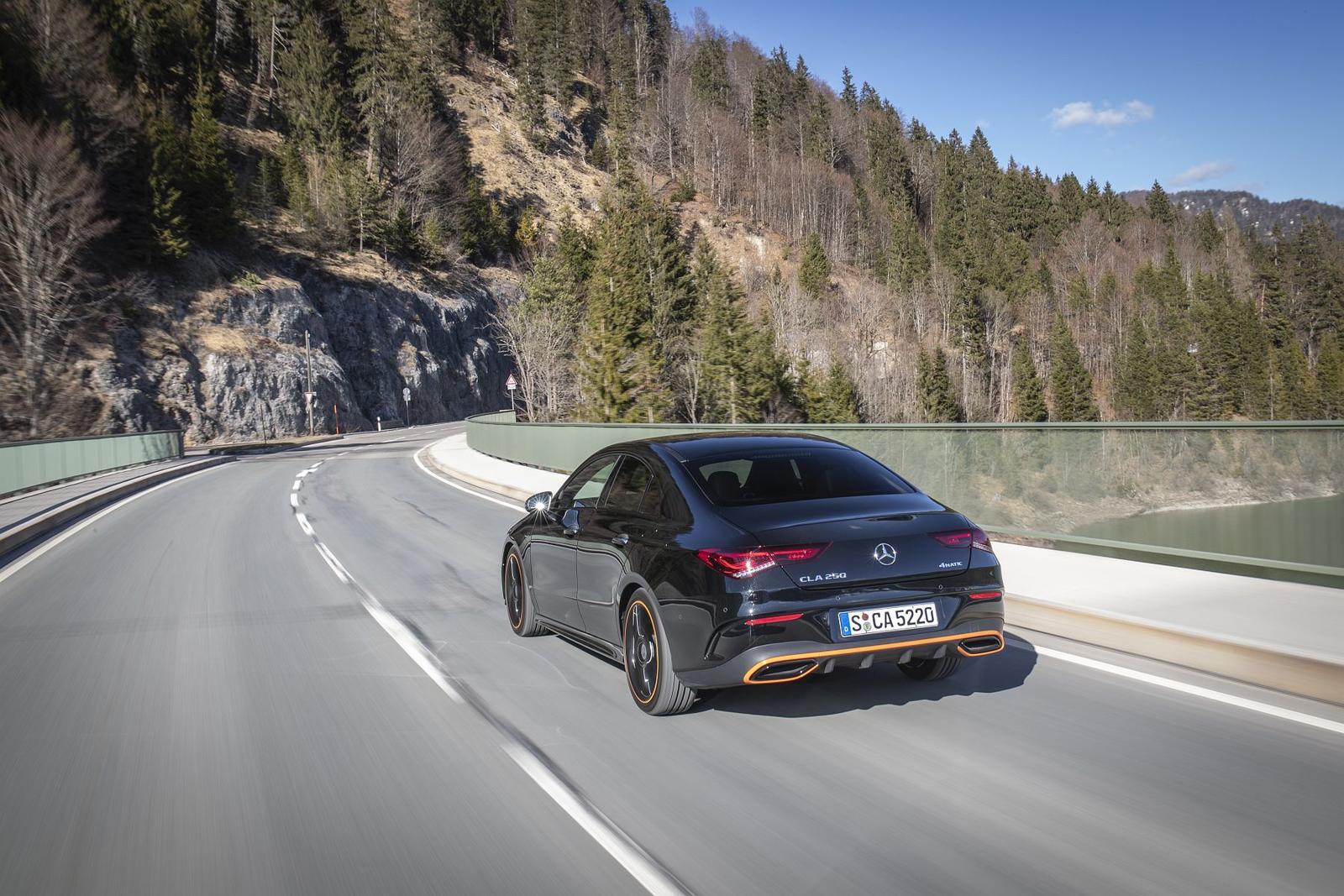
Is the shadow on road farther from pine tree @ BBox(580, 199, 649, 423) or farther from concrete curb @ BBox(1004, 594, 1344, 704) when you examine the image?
pine tree @ BBox(580, 199, 649, 423)

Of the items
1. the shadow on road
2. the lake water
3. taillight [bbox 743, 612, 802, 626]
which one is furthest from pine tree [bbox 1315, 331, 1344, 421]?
taillight [bbox 743, 612, 802, 626]

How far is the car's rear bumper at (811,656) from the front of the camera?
4816mm

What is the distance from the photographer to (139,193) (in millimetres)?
57812

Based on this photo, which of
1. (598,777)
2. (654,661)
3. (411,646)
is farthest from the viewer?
(411,646)

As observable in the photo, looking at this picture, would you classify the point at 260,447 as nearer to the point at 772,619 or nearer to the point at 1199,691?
the point at 772,619

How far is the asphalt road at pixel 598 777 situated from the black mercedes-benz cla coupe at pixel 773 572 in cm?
38

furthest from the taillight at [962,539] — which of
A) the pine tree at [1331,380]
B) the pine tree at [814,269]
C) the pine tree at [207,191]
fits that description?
the pine tree at [1331,380]

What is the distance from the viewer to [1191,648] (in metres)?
6.29

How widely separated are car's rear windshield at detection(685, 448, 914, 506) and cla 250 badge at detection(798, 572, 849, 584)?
25.0 inches

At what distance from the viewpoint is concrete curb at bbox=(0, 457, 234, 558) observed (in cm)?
1468

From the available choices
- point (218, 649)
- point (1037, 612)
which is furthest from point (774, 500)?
point (218, 649)

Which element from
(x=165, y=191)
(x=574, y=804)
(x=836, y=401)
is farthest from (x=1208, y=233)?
(x=574, y=804)

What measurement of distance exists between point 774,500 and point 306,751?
8.79 feet

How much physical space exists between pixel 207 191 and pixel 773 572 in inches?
2611
